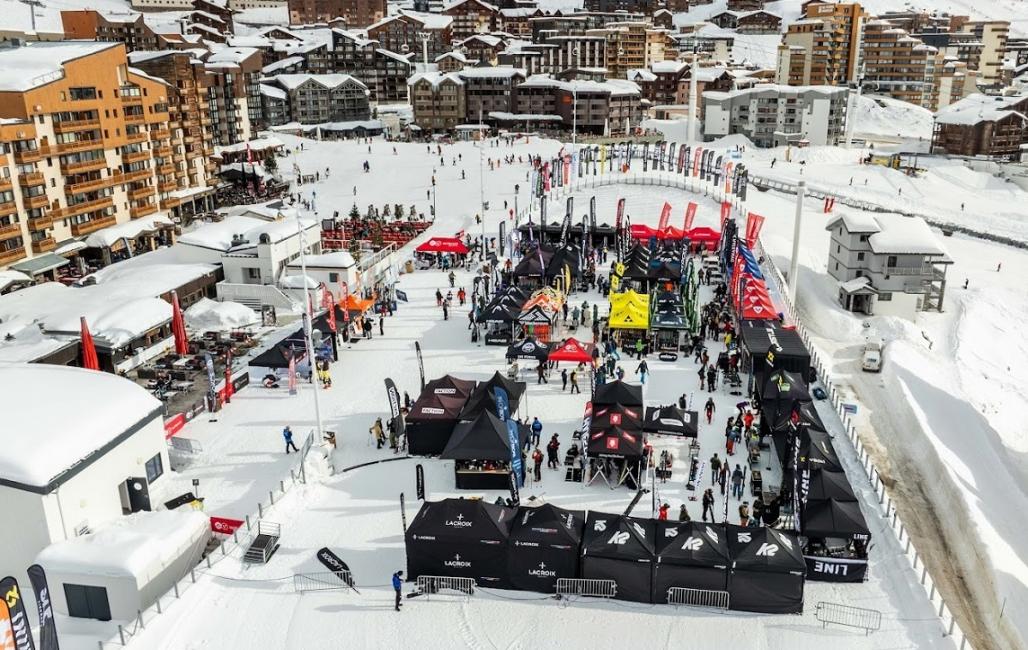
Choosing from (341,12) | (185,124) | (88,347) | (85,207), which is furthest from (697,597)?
(341,12)

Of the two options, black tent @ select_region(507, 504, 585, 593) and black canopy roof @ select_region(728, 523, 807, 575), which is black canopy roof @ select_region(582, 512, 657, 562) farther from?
black canopy roof @ select_region(728, 523, 807, 575)

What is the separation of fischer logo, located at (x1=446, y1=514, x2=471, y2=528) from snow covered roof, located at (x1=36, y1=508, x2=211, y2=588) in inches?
241

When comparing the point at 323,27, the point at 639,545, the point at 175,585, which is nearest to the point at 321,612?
the point at 175,585

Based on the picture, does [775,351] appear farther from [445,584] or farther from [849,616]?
[445,584]

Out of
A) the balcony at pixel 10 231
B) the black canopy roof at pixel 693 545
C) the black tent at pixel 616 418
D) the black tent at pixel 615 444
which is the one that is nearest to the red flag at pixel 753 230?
the black tent at pixel 616 418

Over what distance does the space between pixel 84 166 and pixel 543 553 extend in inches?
1660

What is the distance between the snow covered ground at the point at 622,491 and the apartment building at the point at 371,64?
8574 centimetres

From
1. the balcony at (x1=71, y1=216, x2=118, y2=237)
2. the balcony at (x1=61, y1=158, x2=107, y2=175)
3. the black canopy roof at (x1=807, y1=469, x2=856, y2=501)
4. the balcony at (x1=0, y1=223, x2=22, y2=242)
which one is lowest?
the black canopy roof at (x1=807, y1=469, x2=856, y2=501)

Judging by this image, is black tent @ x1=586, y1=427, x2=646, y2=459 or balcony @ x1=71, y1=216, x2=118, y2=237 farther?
balcony @ x1=71, y1=216, x2=118, y2=237

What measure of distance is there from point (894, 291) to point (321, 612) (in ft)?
115

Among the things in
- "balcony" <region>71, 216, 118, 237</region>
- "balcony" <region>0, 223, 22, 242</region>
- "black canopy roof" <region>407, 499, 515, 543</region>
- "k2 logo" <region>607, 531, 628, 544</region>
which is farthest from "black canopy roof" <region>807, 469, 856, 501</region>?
"balcony" <region>71, 216, 118, 237</region>

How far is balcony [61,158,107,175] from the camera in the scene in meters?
45.9

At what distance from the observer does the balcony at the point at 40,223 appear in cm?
4338

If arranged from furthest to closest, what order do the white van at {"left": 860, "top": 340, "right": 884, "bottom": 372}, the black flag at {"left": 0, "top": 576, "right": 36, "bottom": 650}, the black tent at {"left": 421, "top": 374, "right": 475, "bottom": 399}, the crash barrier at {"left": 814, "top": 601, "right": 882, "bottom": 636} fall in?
1. the white van at {"left": 860, "top": 340, "right": 884, "bottom": 372}
2. the black tent at {"left": 421, "top": 374, "right": 475, "bottom": 399}
3. the crash barrier at {"left": 814, "top": 601, "right": 882, "bottom": 636}
4. the black flag at {"left": 0, "top": 576, "right": 36, "bottom": 650}
